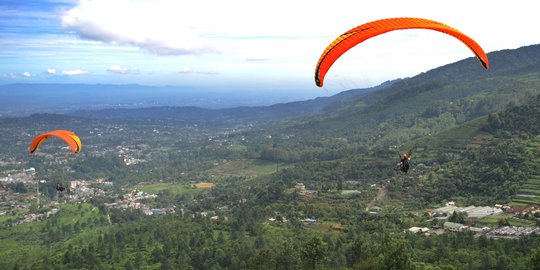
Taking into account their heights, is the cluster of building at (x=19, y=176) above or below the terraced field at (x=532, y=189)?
below

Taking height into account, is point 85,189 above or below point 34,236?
below

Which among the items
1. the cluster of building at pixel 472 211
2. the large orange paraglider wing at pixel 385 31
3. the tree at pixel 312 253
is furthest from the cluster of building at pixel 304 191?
the large orange paraglider wing at pixel 385 31

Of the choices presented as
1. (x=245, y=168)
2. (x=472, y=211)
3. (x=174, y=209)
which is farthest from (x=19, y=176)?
(x=472, y=211)

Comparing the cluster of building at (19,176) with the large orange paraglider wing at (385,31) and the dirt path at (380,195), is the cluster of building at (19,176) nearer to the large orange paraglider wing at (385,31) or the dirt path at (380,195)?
the dirt path at (380,195)

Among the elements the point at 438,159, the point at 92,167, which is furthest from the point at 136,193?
the point at 438,159

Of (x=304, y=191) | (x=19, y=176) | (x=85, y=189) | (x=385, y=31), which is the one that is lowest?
(x=85, y=189)

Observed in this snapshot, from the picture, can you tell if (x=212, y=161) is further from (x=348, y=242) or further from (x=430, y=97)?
(x=348, y=242)

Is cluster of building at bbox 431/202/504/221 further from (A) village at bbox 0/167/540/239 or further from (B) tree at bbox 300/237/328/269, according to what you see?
(B) tree at bbox 300/237/328/269

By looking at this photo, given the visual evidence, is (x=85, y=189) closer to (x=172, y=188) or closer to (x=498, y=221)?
(x=172, y=188)

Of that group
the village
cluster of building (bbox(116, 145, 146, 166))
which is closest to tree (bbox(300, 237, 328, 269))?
the village
